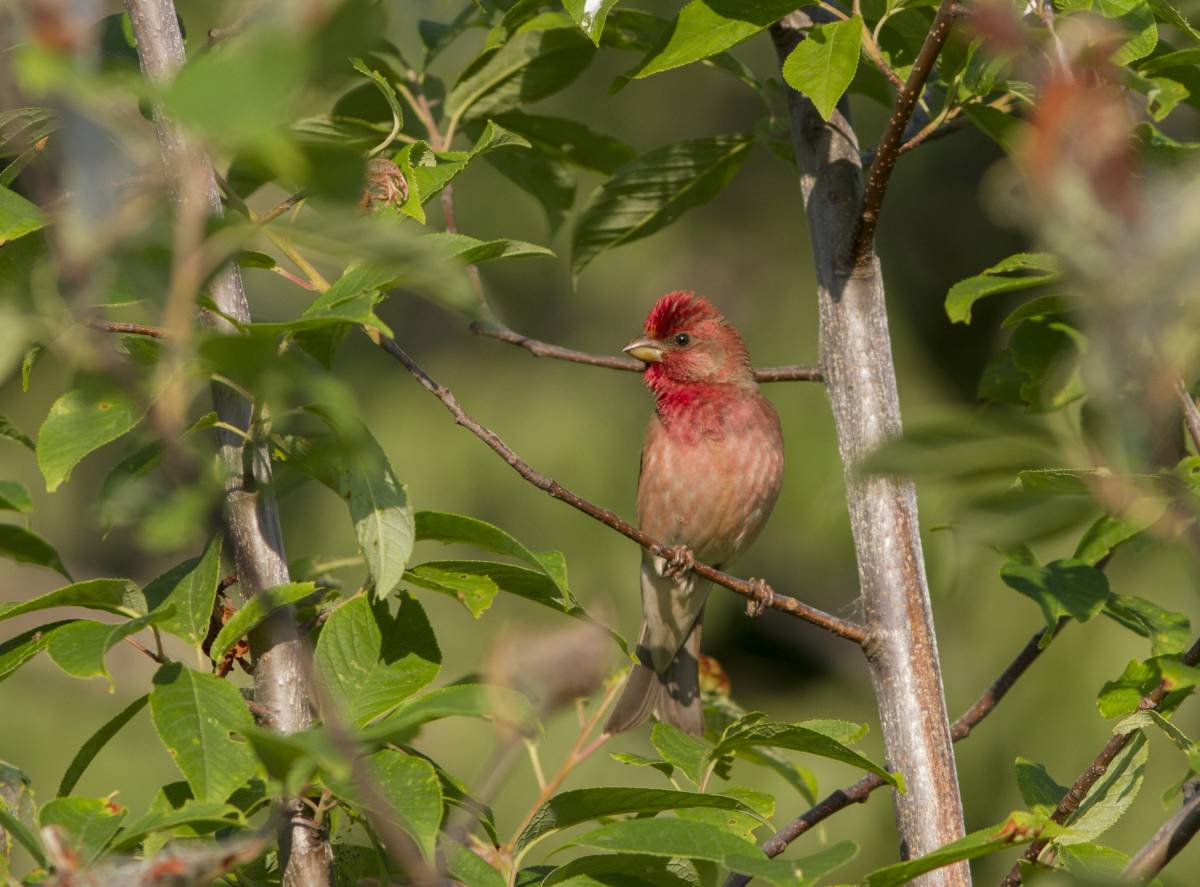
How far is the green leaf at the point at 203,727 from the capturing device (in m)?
2.00

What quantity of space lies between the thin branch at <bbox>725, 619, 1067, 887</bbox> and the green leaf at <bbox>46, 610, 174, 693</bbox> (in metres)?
1.13

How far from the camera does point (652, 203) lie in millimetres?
3836

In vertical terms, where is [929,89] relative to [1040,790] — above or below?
above

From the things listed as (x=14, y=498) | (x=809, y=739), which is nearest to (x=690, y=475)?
(x=809, y=739)

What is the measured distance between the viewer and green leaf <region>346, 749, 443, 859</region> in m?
1.91

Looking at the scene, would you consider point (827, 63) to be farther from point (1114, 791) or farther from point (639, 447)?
point (639, 447)

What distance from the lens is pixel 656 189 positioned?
3.82m

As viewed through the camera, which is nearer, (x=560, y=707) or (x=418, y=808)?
(x=418, y=808)

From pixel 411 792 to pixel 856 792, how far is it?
3.91ft

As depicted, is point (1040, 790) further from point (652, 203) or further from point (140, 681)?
point (140, 681)

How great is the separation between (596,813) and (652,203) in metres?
1.99

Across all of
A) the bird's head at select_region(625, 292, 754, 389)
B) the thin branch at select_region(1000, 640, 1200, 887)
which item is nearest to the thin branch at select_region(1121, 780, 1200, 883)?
the thin branch at select_region(1000, 640, 1200, 887)

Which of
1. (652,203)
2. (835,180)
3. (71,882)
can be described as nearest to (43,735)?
(652,203)

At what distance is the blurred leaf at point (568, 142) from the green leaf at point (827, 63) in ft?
3.89
